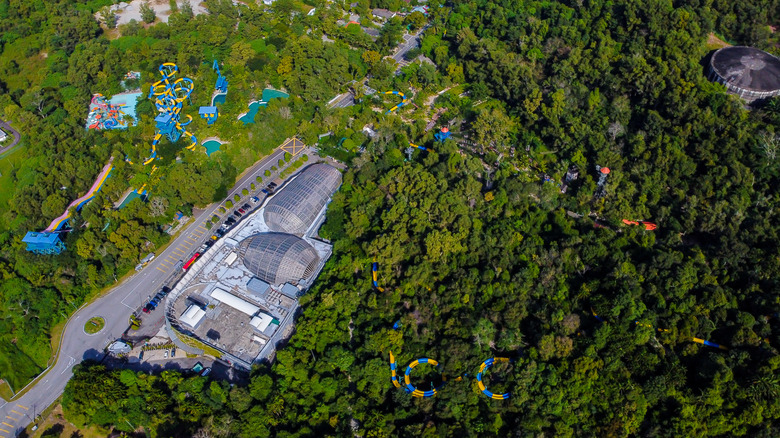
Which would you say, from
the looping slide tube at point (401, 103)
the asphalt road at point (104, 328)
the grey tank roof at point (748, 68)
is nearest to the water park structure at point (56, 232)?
the asphalt road at point (104, 328)

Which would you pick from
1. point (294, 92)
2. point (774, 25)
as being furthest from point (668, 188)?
point (294, 92)

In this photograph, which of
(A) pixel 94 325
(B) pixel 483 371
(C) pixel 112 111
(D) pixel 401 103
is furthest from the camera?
(D) pixel 401 103

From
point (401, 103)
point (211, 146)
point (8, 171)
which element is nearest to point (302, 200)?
point (211, 146)

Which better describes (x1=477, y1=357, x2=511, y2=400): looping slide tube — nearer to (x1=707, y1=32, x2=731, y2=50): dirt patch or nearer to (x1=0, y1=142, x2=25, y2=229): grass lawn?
(x1=0, y1=142, x2=25, y2=229): grass lawn

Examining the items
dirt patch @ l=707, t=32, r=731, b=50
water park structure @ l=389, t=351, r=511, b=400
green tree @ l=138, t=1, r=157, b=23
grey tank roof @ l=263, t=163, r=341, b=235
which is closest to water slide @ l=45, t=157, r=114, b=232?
grey tank roof @ l=263, t=163, r=341, b=235

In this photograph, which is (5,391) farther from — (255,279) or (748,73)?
(748,73)
